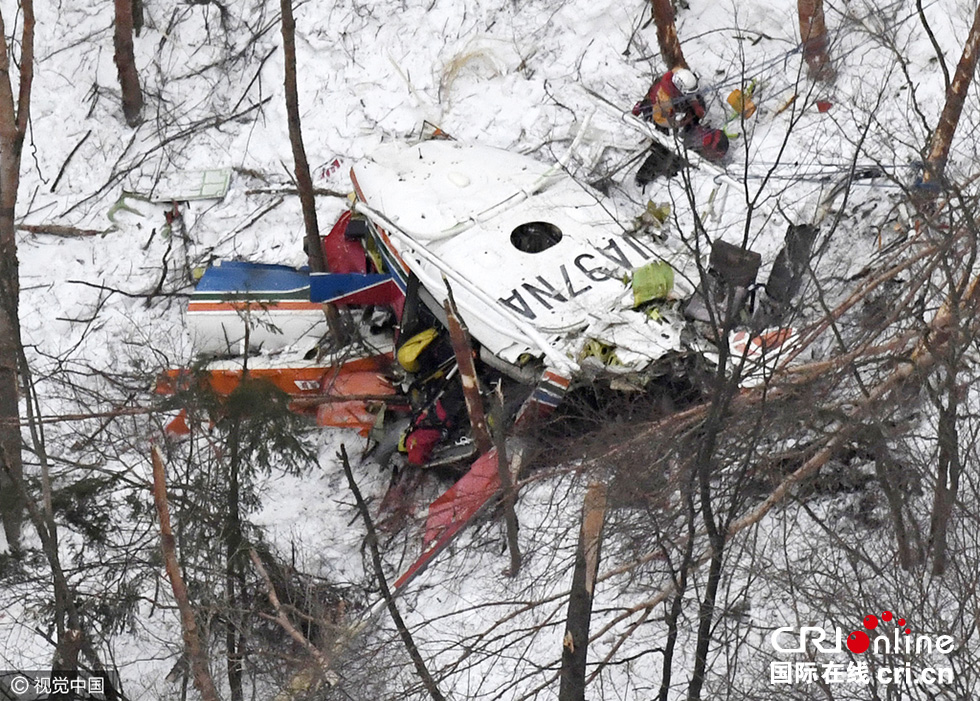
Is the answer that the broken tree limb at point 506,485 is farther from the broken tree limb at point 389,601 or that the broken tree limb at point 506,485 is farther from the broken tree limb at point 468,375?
the broken tree limb at point 389,601

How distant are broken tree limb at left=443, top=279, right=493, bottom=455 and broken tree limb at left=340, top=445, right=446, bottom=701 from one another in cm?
103

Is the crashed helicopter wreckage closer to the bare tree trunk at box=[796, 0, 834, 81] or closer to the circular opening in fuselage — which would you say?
the circular opening in fuselage

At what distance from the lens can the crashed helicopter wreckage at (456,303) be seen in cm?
1066

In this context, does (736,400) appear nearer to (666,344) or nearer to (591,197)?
(666,344)

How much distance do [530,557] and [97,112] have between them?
7849 mm

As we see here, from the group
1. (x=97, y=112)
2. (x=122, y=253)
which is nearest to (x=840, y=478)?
(x=122, y=253)

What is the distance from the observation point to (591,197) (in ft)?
39.3

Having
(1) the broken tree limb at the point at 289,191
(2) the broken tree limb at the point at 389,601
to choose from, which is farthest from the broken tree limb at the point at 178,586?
(1) the broken tree limb at the point at 289,191

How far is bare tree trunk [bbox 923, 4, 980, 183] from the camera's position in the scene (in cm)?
1064

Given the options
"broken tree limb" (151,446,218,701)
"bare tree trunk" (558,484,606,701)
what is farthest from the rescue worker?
"broken tree limb" (151,446,218,701)

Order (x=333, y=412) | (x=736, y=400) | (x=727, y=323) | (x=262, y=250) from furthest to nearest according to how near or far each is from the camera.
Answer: (x=262, y=250) < (x=333, y=412) < (x=736, y=400) < (x=727, y=323)

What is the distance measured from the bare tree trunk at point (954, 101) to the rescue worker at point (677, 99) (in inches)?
97.8

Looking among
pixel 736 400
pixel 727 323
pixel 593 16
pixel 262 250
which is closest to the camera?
pixel 727 323

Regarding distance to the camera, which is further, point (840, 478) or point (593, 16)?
point (593, 16)
